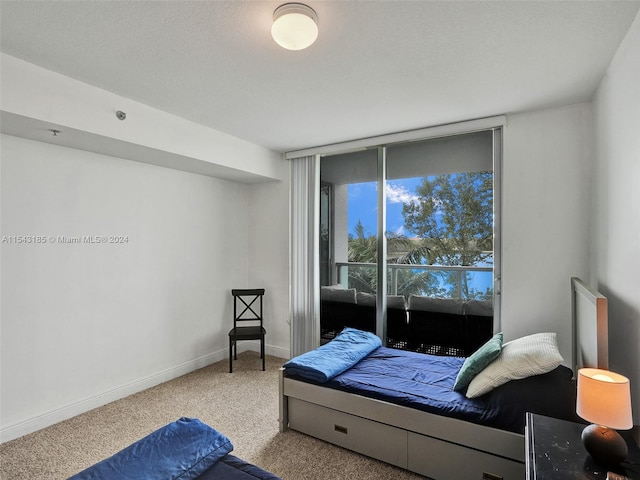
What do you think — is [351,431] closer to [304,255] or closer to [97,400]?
[304,255]

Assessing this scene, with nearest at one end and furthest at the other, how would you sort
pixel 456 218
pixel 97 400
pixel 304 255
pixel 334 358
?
pixel 334 358 < pixel 97 400 < pixel 456 218 < pixel 304 255

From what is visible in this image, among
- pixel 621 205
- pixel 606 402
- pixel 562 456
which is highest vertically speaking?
pixel 621 205

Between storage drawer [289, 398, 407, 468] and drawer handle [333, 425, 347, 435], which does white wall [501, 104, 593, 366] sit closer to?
storage drawer [289, 398, 407, 468]

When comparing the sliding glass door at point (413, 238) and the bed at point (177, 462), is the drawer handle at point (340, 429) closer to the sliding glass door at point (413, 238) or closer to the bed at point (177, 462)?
the bed at point (177, 462)

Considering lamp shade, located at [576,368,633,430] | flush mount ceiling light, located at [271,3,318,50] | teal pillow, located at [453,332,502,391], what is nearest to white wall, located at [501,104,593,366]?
A: teal pillow, located at [453,332,502,391]

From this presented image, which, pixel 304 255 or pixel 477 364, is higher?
pixel 304 255

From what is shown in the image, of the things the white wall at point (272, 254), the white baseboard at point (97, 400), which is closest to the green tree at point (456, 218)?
the white wall at point (272, 254)

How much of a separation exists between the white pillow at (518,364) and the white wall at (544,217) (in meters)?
0.83

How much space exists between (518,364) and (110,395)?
3.44 metres

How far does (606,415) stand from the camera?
1.38 metres

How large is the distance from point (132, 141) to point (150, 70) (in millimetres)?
750

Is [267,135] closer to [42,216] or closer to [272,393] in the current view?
[42,216]

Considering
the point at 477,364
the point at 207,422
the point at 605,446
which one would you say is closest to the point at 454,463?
the point at 477,364

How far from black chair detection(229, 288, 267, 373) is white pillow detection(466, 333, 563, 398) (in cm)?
251
